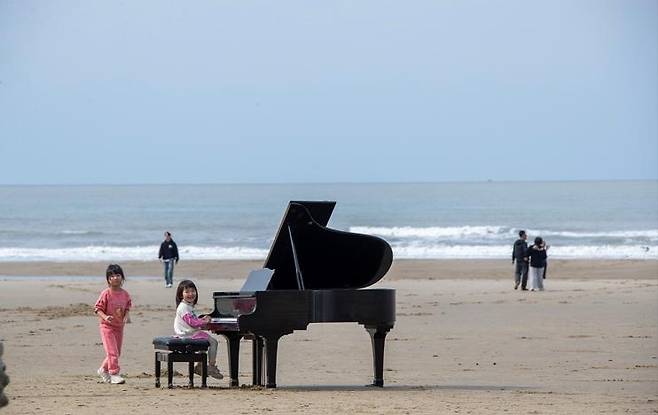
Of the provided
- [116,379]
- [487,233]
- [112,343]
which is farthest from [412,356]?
[487,233]

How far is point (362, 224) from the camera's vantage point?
249 ft

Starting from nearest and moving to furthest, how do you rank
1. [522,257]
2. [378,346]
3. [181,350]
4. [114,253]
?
[181,350], [378,346], [522,257], [114,253]

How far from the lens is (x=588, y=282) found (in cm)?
3178

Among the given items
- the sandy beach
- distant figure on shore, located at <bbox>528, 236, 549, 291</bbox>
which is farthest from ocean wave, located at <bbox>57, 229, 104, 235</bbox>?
distant figure on shore, located at <bbox>528, 236, 549, 291</bbox>

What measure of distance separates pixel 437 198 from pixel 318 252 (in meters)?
97.6

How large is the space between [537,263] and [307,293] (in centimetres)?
1821

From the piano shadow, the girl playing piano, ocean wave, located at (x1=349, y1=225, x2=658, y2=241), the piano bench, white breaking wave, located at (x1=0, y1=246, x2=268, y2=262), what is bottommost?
the piano shadow

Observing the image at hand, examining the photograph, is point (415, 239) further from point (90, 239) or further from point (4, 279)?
point (4, 279)

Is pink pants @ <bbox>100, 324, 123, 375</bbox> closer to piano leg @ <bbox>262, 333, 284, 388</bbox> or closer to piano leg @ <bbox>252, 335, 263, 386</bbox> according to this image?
piano leg @ <bbox>252, 335, 263, 386</bbox>

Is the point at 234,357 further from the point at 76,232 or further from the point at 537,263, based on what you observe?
the point at 76,232

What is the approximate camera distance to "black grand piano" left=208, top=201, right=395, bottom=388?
11.1 meters

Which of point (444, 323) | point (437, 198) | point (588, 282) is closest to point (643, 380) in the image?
point (444, 323)

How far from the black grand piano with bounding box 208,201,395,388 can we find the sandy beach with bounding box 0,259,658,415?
1.67 feet

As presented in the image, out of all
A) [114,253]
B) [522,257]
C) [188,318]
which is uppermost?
[114,253]
